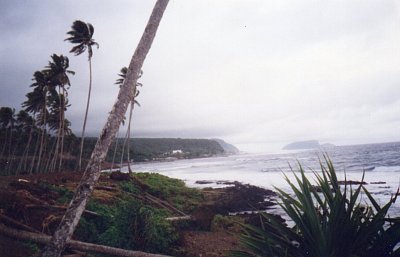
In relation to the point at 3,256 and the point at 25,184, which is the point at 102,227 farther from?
the point at 25,184

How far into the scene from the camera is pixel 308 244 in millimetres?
2912

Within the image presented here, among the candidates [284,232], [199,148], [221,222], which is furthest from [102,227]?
[199,148]

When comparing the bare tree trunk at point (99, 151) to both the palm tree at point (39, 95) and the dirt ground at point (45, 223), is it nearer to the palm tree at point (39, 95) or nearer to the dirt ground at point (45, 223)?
the dirt ground at point (45, 223)

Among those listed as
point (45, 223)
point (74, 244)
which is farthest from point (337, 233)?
point (45, 223)

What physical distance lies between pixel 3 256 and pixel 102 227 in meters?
3.22

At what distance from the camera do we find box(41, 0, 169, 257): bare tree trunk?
444 cm

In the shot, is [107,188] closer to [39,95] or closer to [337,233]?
[337,233]

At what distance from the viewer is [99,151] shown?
4.79 meters

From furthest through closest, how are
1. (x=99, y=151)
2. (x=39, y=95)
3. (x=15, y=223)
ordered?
(x=39, y=95) < (x=15, y=223) < (x=99, y=151)

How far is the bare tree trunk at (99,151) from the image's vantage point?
14.6 feet

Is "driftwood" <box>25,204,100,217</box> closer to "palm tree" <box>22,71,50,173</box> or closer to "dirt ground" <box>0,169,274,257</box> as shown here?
"dirt ground" <box>0,169,274,257</box>

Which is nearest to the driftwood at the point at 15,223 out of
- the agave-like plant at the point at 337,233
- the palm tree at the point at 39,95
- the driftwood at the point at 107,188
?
the agave-like plant at the point at 337,233

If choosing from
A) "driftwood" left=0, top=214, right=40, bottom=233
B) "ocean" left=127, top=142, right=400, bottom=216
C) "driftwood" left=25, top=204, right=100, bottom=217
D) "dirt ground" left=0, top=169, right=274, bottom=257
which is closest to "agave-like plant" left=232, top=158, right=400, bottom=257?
"ocean" left=127, top=142, right=400, bottom=216

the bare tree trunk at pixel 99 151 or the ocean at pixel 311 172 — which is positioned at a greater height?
the bare tree trunk at pixel 99 151
